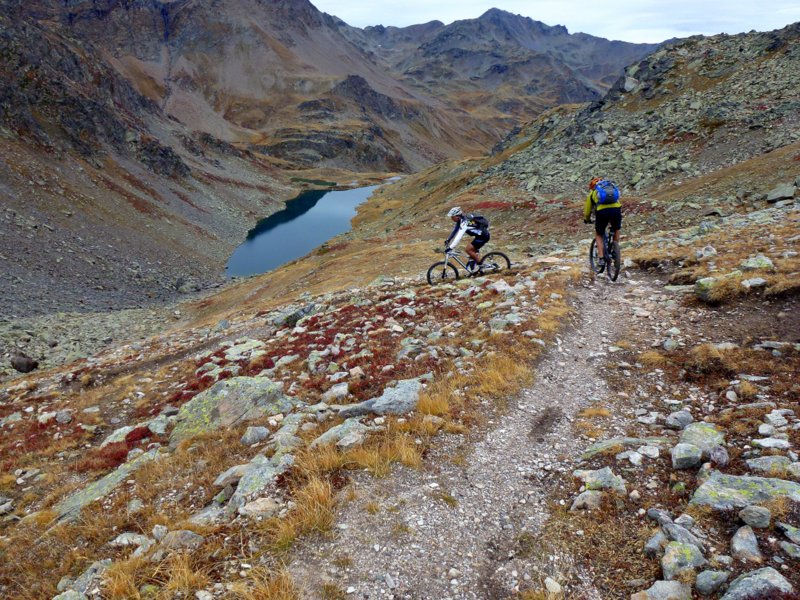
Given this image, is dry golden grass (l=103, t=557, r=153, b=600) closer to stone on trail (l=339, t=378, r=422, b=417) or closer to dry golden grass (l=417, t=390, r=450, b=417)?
stone on trail (l=339, t=378, r=422, b=417)

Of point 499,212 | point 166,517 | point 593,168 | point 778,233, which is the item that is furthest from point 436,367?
point 593,168

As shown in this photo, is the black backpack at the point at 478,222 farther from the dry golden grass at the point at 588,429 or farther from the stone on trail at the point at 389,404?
the dry golden grass at the point at 588,429

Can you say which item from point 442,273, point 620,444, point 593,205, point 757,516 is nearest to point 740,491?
point 757,516

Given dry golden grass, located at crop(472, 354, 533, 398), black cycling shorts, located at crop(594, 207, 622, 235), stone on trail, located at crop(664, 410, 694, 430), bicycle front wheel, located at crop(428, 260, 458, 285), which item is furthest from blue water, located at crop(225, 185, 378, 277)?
stone on trail, located at crop(664, 410, 694, 430)

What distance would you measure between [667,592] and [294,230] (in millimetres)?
97275

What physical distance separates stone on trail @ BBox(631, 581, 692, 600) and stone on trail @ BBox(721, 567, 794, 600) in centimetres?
33

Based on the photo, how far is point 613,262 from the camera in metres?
15.3

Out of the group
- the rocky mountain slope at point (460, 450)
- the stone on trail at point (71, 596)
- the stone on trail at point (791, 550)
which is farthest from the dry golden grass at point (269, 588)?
the stone on trail at point (791, 550)

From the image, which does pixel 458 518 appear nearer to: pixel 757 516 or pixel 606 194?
pixel 757 516

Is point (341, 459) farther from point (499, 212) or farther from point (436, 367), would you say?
point (499, 212)

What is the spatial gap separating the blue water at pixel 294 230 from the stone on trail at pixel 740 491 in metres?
63.7

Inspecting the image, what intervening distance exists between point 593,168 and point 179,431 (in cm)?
4775

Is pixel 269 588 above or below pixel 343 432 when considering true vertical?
below

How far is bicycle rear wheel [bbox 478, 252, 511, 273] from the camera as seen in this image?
18.7 meters
